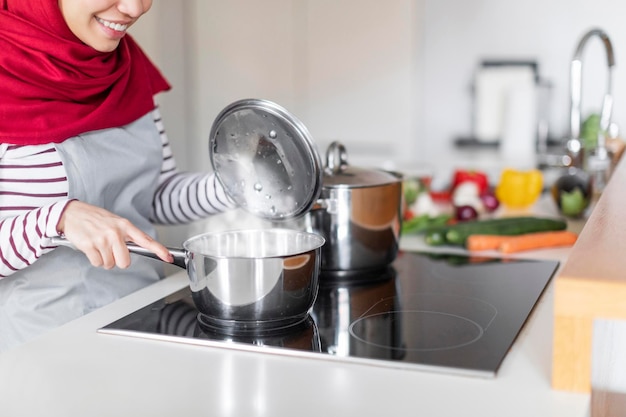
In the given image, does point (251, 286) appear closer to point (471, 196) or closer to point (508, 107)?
point (471, 196)

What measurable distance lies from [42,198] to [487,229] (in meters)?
0.84

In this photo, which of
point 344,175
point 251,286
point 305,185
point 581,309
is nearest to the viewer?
point 581,309

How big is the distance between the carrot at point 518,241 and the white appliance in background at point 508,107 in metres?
1.83

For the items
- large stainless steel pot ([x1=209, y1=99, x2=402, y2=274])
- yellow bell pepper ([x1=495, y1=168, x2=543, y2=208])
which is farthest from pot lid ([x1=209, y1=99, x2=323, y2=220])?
yellow bell pepper ([x1=495, y1=168, x2=543, y2=208])

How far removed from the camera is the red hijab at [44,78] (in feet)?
4.28

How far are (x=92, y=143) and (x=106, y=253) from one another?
1.26 feet

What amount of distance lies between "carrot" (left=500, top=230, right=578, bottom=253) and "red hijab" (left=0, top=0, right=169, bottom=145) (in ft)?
2.52

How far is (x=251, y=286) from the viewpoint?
39.6 inches

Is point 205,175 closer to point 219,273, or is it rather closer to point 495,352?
point 219,273

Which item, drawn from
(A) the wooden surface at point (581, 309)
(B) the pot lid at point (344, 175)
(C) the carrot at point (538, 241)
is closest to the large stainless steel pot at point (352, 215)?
(B) the pot lid at point (344, 175)

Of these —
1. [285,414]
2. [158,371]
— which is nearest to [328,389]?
[285,414]

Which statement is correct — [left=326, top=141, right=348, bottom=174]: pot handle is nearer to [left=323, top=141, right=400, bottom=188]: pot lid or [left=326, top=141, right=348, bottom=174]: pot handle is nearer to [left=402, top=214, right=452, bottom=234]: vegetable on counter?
[left=323, top=141, right=400, bottom=188]: pot lid

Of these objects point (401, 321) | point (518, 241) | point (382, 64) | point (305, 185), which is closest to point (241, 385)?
point (401, 321)

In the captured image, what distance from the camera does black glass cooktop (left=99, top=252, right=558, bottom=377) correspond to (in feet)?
3.10
